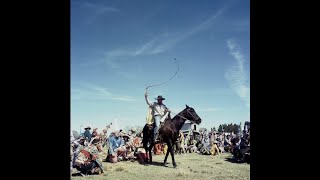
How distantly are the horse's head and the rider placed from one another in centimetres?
88

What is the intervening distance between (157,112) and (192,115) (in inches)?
59.8

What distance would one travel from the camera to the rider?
12602mm

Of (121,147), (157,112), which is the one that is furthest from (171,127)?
(121,147)

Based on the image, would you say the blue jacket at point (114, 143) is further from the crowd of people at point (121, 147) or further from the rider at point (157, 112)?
the rider at point (157, 112)

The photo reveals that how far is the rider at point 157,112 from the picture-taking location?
12.6 meters

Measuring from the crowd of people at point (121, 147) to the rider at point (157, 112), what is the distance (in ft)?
5.65

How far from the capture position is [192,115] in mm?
13250

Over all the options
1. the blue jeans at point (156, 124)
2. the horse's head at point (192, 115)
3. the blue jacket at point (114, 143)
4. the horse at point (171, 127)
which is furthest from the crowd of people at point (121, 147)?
the horse's head at point (192, 115)
